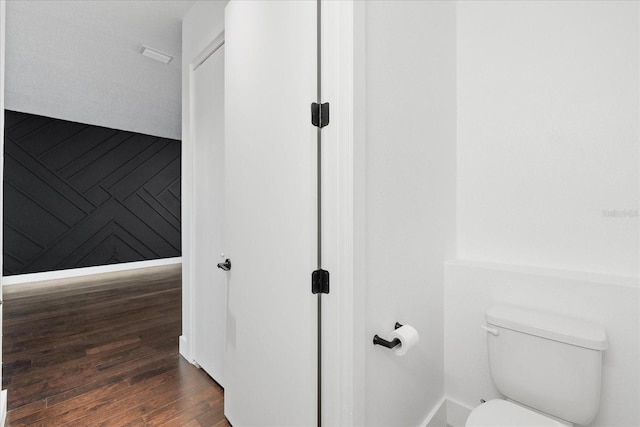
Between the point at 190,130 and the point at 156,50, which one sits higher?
the point at 156,50

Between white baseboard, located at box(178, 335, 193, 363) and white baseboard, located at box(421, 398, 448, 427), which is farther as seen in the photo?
white baseboard, located at box(178, 335, 193, 363)

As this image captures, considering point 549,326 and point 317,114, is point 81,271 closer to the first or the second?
point 317,114

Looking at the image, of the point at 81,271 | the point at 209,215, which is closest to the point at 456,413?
the point at 209,215

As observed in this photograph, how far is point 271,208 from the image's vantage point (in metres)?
1.31

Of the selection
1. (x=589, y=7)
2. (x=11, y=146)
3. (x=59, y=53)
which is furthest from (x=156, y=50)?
(x=11, y=146)

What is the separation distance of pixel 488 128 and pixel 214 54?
5.63ft

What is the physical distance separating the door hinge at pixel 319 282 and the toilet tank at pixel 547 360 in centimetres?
82

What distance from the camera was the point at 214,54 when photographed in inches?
80.4

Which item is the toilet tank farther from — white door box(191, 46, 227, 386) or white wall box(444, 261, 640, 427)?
white door box(191, 46, 227, 386)

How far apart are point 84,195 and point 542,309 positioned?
250 inches

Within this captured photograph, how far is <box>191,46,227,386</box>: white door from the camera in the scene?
2.04 metres

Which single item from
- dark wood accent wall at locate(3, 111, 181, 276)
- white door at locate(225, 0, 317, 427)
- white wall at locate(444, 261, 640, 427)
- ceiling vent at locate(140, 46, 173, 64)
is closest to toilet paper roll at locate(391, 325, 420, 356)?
white door at locate(225, 0, 317, 427)

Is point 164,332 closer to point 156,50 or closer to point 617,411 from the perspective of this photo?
point 156,50

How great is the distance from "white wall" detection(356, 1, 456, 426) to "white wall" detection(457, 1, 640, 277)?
0.12m
